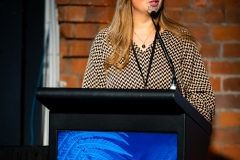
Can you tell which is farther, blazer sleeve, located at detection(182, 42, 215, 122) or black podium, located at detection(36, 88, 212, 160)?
blazer sleeve, located at detection(182, 42, 215, 122)

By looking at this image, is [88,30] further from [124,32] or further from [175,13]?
[124,32]

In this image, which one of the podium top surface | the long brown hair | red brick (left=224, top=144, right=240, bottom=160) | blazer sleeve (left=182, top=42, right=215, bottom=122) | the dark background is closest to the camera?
the podium top surface

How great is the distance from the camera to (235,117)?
362cm

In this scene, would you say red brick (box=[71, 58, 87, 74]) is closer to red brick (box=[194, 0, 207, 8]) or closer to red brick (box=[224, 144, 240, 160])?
red brick (box=[194, 0, 207, 8])

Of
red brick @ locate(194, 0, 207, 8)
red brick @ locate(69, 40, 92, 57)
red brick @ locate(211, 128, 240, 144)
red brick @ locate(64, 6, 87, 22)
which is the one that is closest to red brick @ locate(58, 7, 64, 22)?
red brick @ locate(64, 6, 87, 22)

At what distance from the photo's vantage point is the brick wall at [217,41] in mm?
3615

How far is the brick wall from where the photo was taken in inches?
142

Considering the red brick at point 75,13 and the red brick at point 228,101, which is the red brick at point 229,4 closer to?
the red brick at point 228,101

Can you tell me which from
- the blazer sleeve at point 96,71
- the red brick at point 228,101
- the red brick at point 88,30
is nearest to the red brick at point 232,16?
the red brick at point 228,101

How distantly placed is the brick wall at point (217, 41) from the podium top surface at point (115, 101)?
158 cm

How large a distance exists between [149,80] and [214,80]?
99 cm

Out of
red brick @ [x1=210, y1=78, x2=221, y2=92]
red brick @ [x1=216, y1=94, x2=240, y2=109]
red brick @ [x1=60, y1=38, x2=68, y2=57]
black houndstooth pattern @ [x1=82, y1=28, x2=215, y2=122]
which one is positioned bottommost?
red brick @ [x1=216, y1=94, x2=240, y2=109]

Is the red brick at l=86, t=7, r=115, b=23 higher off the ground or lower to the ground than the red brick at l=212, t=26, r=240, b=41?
higher

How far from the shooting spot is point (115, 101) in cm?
197
